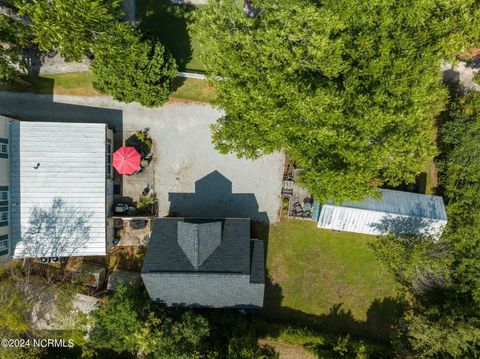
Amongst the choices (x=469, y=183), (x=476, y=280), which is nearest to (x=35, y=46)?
(x=469, y=183)

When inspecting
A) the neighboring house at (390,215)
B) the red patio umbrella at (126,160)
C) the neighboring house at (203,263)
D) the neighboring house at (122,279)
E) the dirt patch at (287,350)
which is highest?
the red patio umbrella at (126,160)

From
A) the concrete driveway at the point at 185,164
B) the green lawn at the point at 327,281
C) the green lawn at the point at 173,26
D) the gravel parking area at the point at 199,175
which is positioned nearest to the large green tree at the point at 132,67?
the concrete driveway at the point at 185,164

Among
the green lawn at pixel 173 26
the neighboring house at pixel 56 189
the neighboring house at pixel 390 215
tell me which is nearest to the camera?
the neighboring house at pixel 56 189

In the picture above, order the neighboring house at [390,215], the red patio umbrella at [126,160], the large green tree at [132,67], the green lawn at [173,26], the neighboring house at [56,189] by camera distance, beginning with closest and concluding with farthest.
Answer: the large green tree at [132,67], the neighboring house at [56,189], the red patio umbrella at [126,160], the neighboring house at [390,215], the green lawn at [173,26]

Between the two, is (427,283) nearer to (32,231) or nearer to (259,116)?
(259,116)

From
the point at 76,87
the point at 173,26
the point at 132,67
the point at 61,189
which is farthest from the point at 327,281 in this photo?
the point at 76,87

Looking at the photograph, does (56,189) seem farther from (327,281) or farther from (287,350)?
(327,281)
